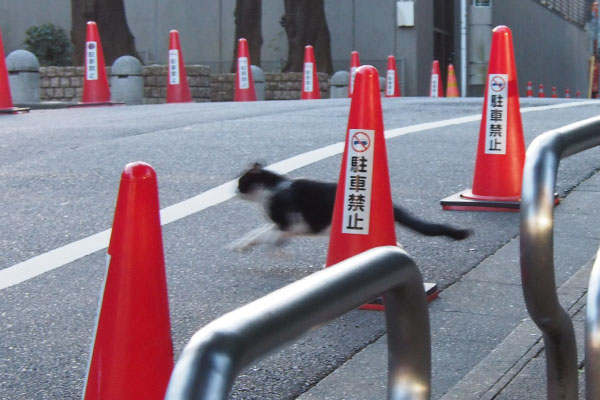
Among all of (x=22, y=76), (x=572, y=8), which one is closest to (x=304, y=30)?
(x=22, y=76)

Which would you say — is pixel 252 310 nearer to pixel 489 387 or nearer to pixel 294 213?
pixel 489 387

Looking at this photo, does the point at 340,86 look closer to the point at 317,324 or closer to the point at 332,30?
the point at 332,30

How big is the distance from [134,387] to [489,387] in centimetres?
126

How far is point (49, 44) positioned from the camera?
1074 inches

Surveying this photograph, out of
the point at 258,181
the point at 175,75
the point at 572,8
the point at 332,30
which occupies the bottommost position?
the point at 258,181

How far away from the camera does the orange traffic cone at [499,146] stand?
6.70 meters

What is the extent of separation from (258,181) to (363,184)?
74cm

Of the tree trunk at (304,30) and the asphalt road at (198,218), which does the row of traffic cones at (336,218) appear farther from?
the tree trunk at (304,30)

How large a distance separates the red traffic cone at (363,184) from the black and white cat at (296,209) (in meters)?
0.40

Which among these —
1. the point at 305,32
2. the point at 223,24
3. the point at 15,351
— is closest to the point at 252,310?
the point at 15,351

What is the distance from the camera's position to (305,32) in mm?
25062

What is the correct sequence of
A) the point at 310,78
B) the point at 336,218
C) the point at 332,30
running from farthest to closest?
the point at 332,30
the point at 310,78
the point at 336,218

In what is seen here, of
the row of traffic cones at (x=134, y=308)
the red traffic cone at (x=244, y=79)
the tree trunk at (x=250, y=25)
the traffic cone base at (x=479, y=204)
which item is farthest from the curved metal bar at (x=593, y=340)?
the tree trunk at (x=250, y=25)

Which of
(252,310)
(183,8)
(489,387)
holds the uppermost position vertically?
(183,8)
